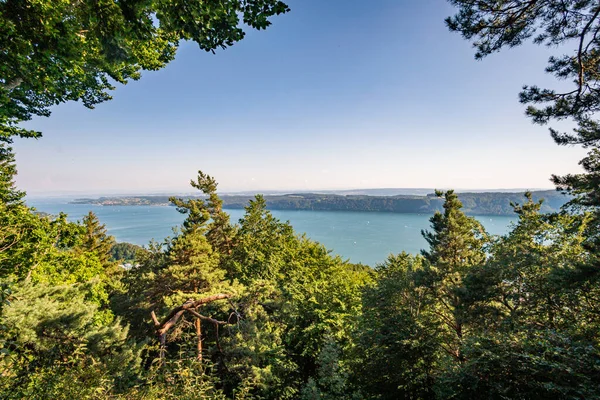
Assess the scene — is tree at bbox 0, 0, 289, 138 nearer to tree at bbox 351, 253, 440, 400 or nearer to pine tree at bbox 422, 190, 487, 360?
tree at bbox 351, 253, 440, 400

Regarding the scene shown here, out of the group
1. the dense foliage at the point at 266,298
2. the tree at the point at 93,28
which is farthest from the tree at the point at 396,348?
the tree at the point at 93,28

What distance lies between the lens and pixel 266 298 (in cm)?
915

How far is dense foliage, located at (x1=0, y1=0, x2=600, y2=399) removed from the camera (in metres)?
3.56

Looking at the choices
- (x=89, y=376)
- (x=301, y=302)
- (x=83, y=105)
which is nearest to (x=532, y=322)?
(x=301, y=302)

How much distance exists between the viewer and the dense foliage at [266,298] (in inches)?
140

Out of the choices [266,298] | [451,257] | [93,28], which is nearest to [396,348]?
[266,298]

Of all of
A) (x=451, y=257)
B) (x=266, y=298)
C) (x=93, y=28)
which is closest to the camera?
(x=93, y=28)

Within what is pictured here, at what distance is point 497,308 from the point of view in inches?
340

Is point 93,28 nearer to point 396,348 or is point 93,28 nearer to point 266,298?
point 266,298

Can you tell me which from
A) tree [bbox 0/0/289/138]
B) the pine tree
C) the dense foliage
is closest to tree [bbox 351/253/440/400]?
the dense foliage

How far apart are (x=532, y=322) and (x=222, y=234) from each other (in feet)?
59.4

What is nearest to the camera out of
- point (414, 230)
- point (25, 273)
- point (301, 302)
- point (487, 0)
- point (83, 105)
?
point (487, 0)

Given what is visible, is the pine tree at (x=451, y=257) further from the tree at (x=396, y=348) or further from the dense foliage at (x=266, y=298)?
the tree at (x=396, y=348)

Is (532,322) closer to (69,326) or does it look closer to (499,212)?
(69,326)
